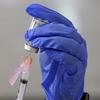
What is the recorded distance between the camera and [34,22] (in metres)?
0.70

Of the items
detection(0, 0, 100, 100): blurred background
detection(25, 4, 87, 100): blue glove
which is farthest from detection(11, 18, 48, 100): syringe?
detection(0, 0, 100, 100): blurred background

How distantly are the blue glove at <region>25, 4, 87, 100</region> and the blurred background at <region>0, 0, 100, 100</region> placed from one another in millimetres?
455

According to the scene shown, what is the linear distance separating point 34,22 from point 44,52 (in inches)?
3.5

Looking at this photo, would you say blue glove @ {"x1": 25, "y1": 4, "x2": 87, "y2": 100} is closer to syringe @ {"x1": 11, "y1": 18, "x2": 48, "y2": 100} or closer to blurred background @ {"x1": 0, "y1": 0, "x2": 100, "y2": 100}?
syringe @ {"x1": 11, "y1": 18, "x2": 48, "y2": 100}

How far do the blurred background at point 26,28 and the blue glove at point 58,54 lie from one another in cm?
45

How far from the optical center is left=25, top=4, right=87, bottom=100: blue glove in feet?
2.29

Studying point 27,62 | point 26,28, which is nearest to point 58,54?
point 27,62

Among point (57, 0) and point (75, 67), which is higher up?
point (57, 0)

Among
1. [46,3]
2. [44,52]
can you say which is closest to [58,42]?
[44,52]

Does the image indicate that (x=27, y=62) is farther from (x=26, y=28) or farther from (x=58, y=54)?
(x=26, y=28)

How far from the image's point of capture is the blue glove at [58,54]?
0.70 m

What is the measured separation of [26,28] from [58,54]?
1.88ft

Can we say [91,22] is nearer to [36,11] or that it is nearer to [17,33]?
[17,33]

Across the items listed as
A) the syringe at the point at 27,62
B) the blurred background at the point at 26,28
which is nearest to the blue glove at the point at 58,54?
the syringe at the point at 27,62
